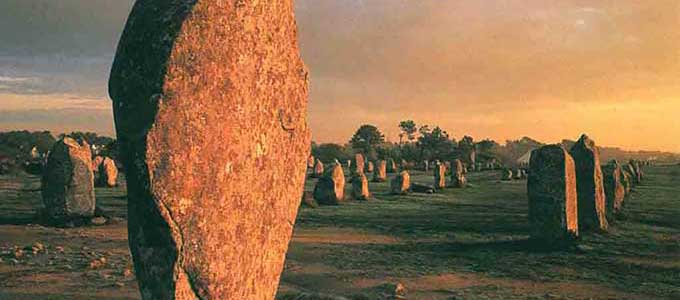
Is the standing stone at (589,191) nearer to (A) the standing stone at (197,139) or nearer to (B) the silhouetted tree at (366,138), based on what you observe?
(A) the standing stone at (197,139)

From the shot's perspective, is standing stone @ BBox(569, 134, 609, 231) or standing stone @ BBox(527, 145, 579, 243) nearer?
standing stone @ BBox(527, 145, 579, 243)

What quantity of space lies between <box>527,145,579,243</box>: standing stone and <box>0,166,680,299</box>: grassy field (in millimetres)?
567

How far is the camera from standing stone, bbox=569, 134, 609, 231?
48.6 ft

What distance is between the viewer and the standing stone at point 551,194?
1254cm

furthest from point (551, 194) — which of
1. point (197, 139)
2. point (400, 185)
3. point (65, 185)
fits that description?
point (400, 185)

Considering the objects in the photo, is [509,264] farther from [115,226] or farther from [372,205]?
[372,205]

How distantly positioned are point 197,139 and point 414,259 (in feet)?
26.3

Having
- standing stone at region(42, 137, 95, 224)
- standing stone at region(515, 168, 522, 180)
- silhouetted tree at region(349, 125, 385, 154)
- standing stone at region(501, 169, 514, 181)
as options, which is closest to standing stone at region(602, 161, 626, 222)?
standing stone at region(42, 137, 95, 224)

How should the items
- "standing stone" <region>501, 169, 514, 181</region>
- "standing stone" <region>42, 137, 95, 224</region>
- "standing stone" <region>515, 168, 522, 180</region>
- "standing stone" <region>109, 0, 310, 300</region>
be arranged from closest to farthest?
"standing stone" <region>109, 0, 310, 300</region> < "standing stone" <region>42, 137, 95, 224</region> < "standing stone" <region>501, 169, 514, 181</region> < "standing stone" <region>515, 168, 522, 180</region>

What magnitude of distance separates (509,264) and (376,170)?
26.0m

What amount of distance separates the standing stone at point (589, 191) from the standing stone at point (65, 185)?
506 inches

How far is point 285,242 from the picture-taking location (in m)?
5.24

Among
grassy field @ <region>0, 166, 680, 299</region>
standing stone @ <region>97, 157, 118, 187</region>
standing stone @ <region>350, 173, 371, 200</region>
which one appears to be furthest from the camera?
standing stone @ <region>97, 157, 118, 187</region>

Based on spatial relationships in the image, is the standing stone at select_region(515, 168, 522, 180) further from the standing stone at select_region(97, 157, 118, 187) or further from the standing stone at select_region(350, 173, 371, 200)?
A: the standing stone at select_region(97, 157, 118, 187)
